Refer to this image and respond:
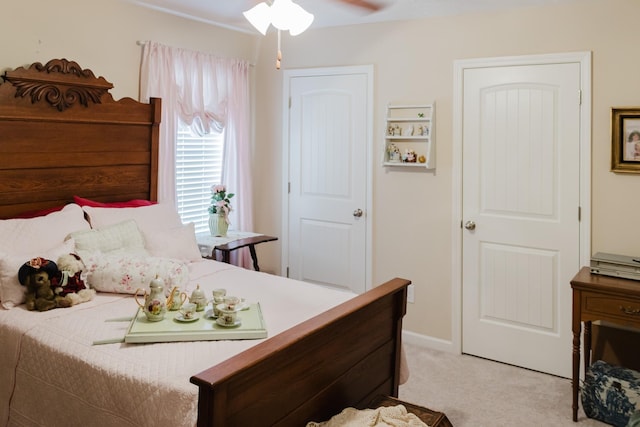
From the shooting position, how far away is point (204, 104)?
4.18 m

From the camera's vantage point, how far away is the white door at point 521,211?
341 cm

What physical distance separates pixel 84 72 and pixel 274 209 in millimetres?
1961

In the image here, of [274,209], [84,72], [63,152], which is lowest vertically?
[274,209]

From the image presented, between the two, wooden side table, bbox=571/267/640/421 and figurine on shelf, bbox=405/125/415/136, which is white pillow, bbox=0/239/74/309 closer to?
figurine on shelf, bbox=405/125/415/136

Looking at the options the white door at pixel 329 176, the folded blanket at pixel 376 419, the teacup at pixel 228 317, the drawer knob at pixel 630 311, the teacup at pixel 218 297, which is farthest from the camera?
the white door at pixel 329 176

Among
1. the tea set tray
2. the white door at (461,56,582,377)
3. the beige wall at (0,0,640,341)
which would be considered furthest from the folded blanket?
the beige wall at (0,0,640,341)

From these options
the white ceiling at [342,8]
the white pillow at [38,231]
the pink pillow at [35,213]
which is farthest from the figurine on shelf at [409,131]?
the pink pillow at [35,213]

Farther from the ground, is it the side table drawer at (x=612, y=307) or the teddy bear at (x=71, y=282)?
the teddy bear at (x=71, y=282)

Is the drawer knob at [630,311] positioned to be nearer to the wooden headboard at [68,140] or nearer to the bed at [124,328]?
the bed at [124,328]

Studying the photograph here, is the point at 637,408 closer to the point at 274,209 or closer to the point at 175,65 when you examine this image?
the point at 274,209

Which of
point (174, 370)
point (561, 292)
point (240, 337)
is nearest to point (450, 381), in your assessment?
point (561, 292)

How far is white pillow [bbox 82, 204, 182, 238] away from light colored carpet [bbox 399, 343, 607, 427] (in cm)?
180

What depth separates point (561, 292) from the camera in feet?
11.4

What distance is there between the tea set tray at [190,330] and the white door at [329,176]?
6.92ft
